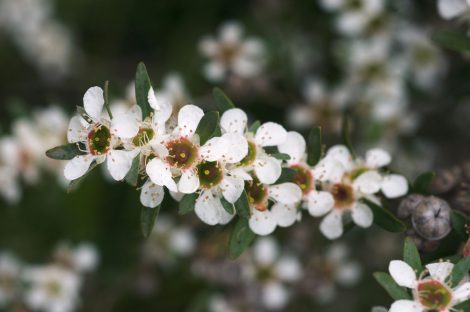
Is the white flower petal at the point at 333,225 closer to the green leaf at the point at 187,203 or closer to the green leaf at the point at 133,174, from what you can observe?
the green leaf at the point at 187,203

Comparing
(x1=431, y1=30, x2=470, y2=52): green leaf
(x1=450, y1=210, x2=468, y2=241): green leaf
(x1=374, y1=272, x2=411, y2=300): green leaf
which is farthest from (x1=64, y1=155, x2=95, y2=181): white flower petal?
(x1=431, y1=30, x2=470, y2=52): green leaf

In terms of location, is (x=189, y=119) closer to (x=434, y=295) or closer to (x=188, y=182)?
(x=188, y=182)

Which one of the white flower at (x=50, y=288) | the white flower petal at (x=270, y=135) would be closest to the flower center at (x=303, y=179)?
the white flower petal at (x=270, y=135)

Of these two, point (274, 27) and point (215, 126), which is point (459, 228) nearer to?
point (215, 126)

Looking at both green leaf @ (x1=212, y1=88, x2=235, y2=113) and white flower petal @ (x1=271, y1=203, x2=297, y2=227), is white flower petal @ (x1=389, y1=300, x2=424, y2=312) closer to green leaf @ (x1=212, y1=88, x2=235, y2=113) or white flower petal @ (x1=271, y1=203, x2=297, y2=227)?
white flower petal @ (x1=271, y1=203, x2=297, y2=227)

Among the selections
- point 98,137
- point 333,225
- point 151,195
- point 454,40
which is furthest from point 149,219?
point 454,40

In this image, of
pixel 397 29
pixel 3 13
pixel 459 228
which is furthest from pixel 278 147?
pixel 3 13
